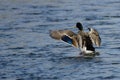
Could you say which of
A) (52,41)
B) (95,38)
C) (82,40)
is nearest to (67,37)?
(82,40)

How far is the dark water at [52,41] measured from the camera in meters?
14.7

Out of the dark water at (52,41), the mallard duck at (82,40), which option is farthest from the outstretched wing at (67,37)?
the dark water at (52,41)

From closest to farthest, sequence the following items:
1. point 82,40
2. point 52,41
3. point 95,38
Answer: point 82,40 < point 95,38 < point 52,41

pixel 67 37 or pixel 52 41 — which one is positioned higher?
pixel 67 37

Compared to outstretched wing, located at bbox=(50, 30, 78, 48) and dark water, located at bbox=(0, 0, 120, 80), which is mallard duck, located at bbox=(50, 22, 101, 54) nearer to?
outstretched wing, located at bbox=(50, 30, 78, 48)

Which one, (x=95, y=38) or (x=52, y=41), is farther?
(x=52, y=41)

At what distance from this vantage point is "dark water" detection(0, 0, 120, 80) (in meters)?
14.7

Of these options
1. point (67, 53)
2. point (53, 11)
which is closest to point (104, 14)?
point (53, 11)

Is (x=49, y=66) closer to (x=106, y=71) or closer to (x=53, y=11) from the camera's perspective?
(x=106, y=71)

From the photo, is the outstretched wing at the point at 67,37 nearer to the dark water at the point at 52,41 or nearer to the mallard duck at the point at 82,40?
the mallard duck at the point at 82,40

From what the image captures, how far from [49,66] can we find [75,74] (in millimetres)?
1004

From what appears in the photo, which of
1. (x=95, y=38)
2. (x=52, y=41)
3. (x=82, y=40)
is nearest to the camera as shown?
(x=82, y=40)

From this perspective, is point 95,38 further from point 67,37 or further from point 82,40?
point 67,37

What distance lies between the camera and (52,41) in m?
18.7
